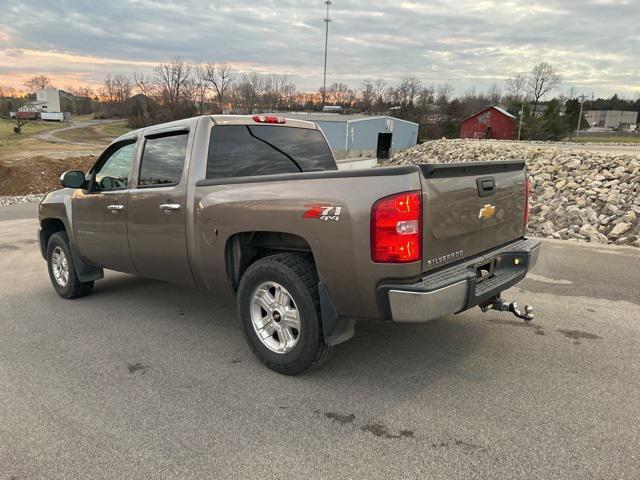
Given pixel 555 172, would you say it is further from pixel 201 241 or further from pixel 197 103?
pixel 197 103

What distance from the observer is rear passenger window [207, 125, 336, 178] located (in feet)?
14.2

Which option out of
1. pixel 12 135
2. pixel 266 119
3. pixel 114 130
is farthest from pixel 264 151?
pixel 114 130

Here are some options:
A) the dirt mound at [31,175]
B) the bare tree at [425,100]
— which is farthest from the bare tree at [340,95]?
the dirt mound at [31,175]

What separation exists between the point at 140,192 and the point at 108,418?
87.6 inches

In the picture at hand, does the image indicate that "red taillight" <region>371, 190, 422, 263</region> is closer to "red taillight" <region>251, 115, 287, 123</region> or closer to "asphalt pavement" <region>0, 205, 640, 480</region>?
"asphalt pavement" <region>0, 205, 640, 480</region>

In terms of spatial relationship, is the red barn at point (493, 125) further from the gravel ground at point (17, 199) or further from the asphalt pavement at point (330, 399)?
the asphalt pavement at point (330, 399)

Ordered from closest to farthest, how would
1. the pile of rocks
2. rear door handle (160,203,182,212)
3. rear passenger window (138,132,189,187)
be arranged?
1. rear door handle (160,203,182,212)
2. rear passenger window (138,132,189,187)
3. the pile of rocks

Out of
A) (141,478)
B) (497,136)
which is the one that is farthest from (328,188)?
(497,136)

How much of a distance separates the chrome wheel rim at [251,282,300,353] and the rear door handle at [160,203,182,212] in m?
1.11

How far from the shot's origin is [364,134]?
4419cm

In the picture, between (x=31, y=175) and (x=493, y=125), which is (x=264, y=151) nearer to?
(x=31, y=175)

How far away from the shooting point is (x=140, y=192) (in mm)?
4719

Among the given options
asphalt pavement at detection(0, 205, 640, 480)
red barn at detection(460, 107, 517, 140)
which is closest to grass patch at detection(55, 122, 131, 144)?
red barn at detection(460, 107, 517, 140)

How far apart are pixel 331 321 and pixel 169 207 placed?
1.90 metres
